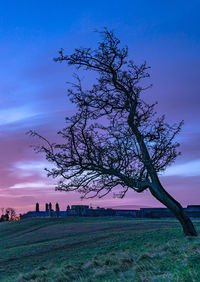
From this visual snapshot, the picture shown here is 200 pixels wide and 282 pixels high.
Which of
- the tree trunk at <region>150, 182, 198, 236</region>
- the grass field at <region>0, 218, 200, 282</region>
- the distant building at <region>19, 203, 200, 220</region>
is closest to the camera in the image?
the grass field at <region>0, 218, 200, 282</region>

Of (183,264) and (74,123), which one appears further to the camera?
(74,123)

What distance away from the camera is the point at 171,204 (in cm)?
1716

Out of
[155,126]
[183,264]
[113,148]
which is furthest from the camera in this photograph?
[155,126]

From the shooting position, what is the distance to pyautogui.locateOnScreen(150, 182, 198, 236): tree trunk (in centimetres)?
1712

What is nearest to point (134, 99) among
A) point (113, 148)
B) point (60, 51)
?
point (113, 148)

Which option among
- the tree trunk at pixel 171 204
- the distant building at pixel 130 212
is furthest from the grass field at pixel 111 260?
the distant building at pixel 130 212

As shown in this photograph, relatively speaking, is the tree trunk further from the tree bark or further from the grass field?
the grass field

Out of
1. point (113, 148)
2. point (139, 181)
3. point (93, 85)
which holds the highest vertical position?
point (93, 85)

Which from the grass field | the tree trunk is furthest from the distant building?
the tree trunk

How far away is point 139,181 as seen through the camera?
1706cm

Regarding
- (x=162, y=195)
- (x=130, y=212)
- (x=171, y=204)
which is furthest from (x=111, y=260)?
(x=130, y=212)

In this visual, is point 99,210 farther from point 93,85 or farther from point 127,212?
point 93,85

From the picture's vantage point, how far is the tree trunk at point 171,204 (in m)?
17.1

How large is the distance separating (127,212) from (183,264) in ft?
140
